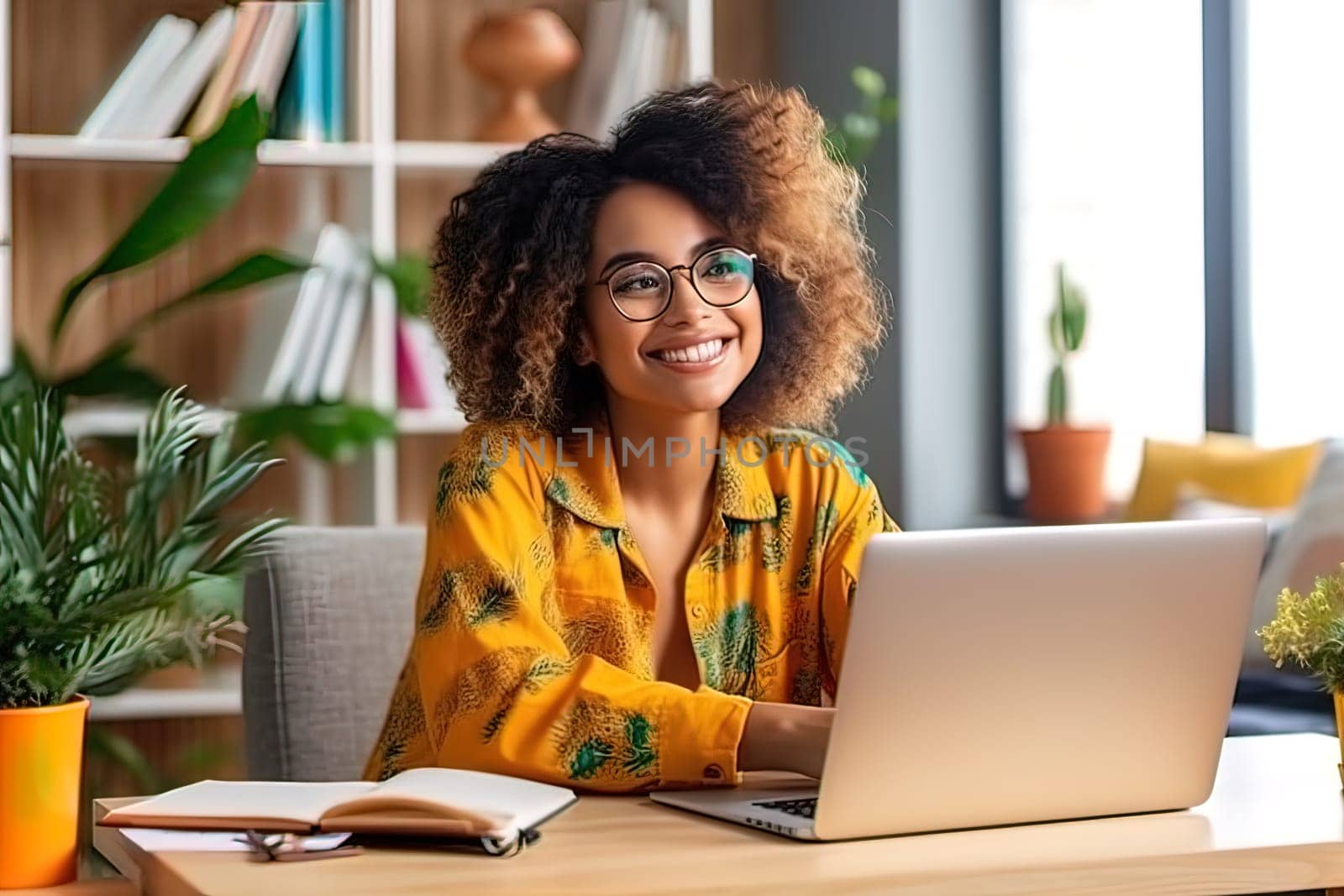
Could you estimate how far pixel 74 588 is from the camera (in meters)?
1.16

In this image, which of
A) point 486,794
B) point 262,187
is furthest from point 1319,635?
point 262,187

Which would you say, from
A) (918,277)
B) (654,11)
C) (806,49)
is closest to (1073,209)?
(918,277)

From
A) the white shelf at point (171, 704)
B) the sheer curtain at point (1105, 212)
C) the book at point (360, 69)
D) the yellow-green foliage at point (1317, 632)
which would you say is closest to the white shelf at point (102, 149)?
the book at point (360, 69)

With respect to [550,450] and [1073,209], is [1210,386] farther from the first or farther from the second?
[550,450]

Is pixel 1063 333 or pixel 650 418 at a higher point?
pixel 1063 333

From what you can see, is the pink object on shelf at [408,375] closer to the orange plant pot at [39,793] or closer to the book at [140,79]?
the book at [140,79]

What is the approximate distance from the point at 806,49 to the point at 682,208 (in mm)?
2326

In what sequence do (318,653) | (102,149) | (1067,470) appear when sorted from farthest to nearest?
(1067,470), (102,149), (318,653)

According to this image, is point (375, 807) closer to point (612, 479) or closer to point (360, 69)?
point (612, 479)

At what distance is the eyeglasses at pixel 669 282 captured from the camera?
1.54 meters

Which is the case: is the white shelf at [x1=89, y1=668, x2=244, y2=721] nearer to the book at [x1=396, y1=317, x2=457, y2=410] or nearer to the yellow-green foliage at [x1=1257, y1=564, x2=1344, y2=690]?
the book at [x1=396, y1=317, x2=457, y2=410]

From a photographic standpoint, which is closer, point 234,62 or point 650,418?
point 650,418

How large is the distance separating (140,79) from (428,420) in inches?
30.2

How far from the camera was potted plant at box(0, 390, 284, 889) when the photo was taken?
3.63 feet
